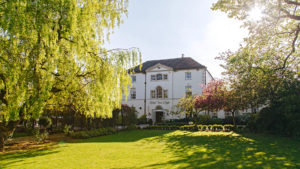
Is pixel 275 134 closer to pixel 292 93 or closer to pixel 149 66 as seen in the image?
pixel 292 93

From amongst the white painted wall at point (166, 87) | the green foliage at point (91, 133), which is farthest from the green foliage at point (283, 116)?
the white painted wall at point (166, 87)

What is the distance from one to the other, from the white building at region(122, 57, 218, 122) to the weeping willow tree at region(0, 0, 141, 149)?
22266 mm

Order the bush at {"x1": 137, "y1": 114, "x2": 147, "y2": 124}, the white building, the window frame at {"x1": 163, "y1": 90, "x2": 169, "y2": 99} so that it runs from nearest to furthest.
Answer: the white building
the bush at {"x1": 137, "y1": 114, "x2": 147, "y2": 124}
the window frame at {"x1": 163, "y1": 90, "x2": 169, "y2": 99}

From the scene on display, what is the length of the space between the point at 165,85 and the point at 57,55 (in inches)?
1034

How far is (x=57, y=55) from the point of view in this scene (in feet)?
23.0

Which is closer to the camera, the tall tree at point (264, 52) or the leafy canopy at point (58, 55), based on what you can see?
the leafy canopy at point (58, 55)

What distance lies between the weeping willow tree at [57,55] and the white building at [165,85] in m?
22.3

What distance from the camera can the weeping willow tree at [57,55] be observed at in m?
6.40

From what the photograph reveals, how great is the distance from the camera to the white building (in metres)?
30.7

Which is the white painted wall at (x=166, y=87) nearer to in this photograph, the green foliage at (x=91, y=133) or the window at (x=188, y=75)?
the window at (x=188, y=75)

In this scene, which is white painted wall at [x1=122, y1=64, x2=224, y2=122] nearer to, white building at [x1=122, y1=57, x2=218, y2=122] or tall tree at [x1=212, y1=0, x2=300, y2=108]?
white building at [x1=122, y1=57, x2=218, y2=122]

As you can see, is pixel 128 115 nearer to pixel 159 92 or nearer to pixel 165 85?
pixel 159 92

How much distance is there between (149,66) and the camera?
3572 centimetres

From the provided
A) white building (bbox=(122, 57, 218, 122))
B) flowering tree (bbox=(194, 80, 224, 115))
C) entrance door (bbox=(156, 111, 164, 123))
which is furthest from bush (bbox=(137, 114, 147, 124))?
flowering tree (bbox=(194, 80, 224, 115))
